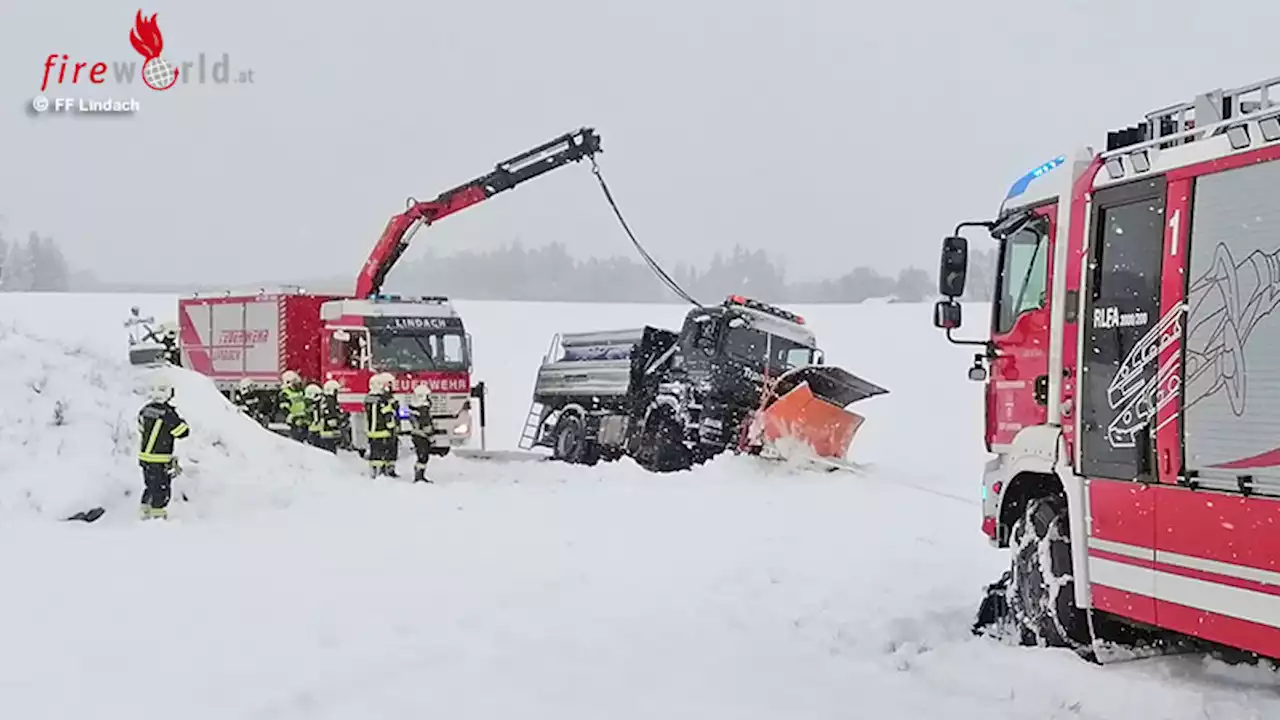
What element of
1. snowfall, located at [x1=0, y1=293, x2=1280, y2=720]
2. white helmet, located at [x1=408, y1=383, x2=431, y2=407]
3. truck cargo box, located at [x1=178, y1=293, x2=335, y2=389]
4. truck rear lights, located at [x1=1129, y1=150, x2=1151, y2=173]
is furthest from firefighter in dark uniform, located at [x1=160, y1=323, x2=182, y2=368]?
truck rear lights, located at [x1=1129, y1=150, x2=1151, y2=173]

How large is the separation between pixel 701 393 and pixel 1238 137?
41.5 feet

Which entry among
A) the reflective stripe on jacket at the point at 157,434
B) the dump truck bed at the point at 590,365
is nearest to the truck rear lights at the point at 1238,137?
the reflective stripe on jacket at the point at 157,434

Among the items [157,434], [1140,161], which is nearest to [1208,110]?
[1140,161]

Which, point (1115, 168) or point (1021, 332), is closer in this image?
point (1115, 168)

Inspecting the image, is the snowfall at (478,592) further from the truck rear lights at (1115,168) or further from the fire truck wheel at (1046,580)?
the truck rear lights at (1115,168)

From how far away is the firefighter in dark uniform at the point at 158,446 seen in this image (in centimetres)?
1066

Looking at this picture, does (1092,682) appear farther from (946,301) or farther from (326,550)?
(326,550)

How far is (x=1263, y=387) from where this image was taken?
17.1 feet

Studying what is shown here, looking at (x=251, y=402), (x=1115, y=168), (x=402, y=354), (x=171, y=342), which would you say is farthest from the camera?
(x=171, y=342)

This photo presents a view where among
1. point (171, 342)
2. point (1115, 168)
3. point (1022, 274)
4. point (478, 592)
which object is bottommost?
point (478, 592)

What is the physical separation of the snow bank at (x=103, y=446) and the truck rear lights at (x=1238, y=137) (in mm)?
9740

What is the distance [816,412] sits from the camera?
16516 millimetres

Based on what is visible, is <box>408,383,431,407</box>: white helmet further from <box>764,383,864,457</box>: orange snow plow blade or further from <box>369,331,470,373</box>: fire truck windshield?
<box>764,383,864,457</box>: orange snow plow blade

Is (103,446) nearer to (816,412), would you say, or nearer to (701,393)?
(701,393)
